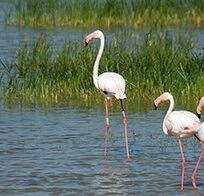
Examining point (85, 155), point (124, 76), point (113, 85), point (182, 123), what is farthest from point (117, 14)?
point (182, 123)

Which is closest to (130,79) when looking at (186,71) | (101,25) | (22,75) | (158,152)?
(186,71)

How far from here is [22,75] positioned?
14.1 metres

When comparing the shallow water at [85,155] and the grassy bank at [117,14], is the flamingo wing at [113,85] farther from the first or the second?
the grassy bank at [117,14]

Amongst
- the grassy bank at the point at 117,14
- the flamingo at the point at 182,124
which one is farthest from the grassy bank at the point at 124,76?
the grassy bank at the point at 117,14

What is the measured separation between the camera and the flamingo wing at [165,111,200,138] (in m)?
8.29

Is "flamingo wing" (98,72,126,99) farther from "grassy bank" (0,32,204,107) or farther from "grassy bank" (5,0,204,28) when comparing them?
"grassy bank" (5,0,204,28)

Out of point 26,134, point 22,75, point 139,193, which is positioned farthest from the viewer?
point 22,75

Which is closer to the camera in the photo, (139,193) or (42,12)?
(139,193)

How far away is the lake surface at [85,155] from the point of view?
825cm

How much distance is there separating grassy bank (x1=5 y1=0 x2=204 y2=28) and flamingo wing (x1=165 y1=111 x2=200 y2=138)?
1360 cm

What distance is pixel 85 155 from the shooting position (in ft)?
32.2

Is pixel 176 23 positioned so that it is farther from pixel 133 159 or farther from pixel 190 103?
pixel 133 159

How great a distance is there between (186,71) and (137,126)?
1820mm

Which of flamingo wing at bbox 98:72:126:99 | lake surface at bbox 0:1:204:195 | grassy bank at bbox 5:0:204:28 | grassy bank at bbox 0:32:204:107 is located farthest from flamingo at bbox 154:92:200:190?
grassy bank at bbox 5:0:204:28
